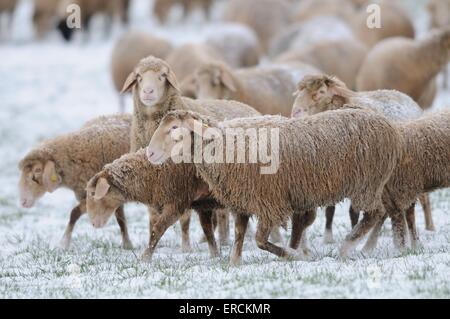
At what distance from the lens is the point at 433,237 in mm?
10000

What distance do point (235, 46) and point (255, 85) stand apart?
4.98m

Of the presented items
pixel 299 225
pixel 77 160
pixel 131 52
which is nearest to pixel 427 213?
pixel 299 225

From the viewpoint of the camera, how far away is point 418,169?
931cm

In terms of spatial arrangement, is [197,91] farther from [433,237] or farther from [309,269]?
[309,269]

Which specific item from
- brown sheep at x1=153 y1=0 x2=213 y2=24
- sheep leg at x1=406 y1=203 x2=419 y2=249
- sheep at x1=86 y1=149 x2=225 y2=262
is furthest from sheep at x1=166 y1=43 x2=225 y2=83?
brown sheep at x1=153 y1=0 x2=213 y2=24

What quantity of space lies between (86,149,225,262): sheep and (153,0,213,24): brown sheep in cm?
1720

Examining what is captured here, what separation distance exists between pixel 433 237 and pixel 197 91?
4.36m

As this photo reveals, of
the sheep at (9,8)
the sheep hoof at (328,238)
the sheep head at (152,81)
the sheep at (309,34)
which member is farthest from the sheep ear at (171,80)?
the sheep at (9,8)

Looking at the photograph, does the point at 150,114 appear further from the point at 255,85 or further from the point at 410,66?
the point at 410,66

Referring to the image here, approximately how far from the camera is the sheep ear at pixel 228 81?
42.5ft

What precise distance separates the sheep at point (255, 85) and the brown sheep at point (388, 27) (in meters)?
6.31

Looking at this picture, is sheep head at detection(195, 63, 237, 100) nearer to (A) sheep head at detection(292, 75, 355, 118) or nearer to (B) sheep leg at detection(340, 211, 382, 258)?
(A) sheep head at detection(292, 75, 355, 118)

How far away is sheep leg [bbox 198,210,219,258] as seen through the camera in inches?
375

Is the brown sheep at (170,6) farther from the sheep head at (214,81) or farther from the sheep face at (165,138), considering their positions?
the sheep face at (165,138)
